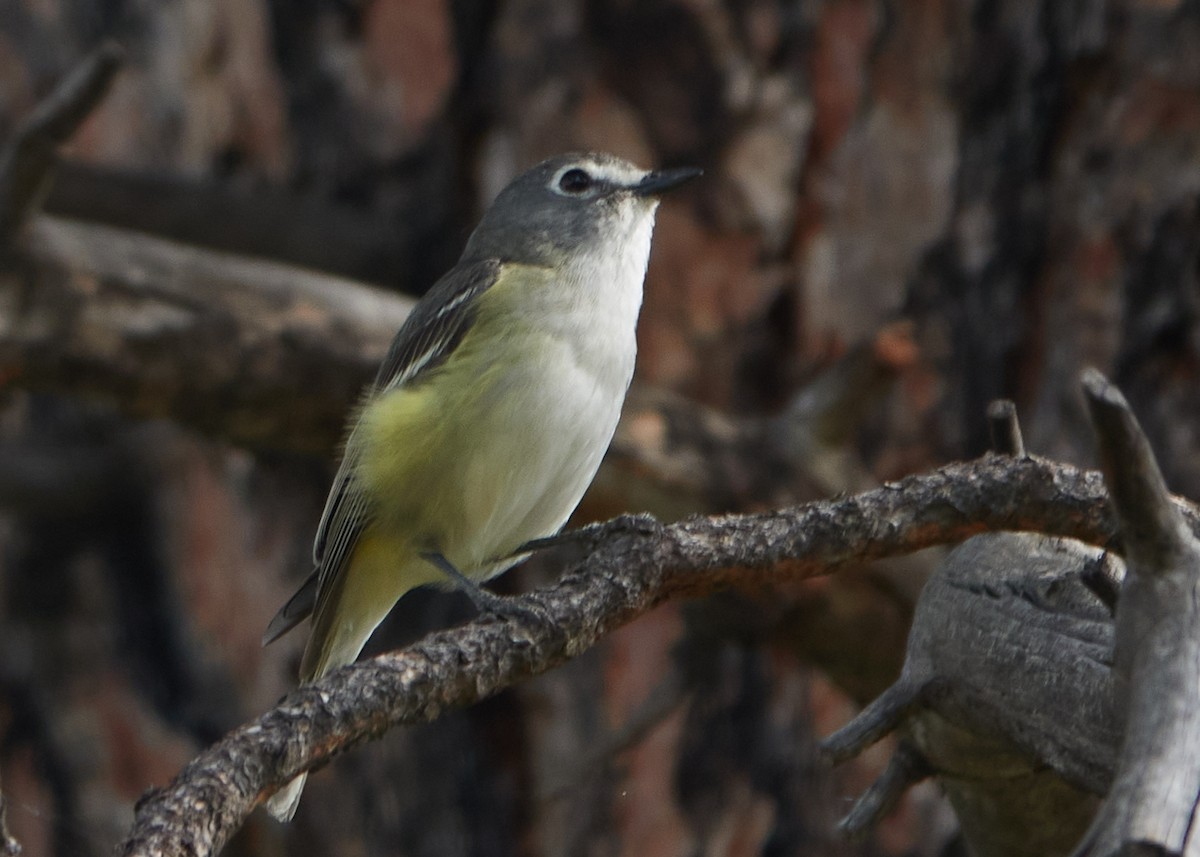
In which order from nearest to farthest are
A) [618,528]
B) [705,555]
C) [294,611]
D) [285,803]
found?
[705,555]
[618,528]
[285,803]
[294,611]

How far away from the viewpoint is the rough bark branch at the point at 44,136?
12.1 ft

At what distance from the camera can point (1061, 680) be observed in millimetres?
2158

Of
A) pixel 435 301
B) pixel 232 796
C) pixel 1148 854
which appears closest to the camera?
pixel 1148 854

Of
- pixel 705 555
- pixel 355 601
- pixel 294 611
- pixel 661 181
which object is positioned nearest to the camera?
pixel 705 555

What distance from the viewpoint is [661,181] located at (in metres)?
4.21

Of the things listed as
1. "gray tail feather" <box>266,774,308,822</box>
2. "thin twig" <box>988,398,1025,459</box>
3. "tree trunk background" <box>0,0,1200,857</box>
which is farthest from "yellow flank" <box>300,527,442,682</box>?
"thin twig" <box>988,398,1025,459</box>

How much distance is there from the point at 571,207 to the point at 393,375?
2.27 ft

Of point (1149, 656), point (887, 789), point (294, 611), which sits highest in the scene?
point (1149, 656)

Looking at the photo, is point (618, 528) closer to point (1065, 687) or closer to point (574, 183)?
point (1065, 687)

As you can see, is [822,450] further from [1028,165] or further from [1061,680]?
[1061,680]

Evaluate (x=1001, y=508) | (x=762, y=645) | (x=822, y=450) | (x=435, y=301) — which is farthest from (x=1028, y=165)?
(x=1001, y=508)

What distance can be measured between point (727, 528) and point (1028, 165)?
306cm

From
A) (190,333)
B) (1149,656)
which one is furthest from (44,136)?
(1149,656)

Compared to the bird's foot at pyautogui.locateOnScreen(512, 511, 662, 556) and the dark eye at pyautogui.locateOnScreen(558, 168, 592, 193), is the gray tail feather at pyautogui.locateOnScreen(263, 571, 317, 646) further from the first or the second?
the dark eye at pyautogui.locateOnScreen(558, 168, 592, 193)
